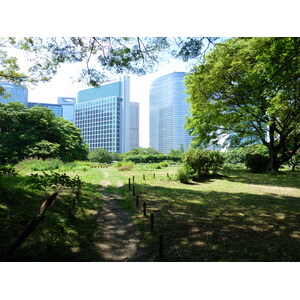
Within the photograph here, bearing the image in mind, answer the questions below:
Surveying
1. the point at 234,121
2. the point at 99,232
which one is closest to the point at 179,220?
the point at 99,232

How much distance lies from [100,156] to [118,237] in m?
15.0

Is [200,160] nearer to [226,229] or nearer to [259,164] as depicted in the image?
[259,164]

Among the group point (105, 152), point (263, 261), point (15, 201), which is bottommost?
point (263, 261)

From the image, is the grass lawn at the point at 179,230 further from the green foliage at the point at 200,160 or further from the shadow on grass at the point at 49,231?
the green foliage at the point at 200,160

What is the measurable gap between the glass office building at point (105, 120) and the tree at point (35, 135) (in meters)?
1.28

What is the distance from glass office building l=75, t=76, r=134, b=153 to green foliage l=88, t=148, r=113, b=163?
562 mm

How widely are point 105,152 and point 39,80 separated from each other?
11635mm

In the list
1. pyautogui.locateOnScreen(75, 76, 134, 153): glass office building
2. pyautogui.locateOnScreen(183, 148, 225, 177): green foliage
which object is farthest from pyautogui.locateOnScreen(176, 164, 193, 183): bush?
pyautogui.locateOnScreen(75, 76, 134, 153): glass office building

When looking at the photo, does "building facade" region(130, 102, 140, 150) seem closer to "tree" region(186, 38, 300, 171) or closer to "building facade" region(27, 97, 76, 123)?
"building facade" region(27, 97, 76, 123)

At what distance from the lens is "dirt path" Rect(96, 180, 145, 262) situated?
104 inches

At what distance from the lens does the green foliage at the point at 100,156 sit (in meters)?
17.5

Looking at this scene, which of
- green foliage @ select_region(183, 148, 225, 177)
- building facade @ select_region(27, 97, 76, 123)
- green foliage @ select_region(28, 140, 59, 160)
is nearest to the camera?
building facade @ select_region(27, 97, 76, 123)

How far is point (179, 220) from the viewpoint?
Answer: 13.0 ft

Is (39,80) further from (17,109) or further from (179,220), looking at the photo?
(17,109)
